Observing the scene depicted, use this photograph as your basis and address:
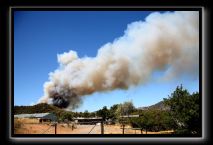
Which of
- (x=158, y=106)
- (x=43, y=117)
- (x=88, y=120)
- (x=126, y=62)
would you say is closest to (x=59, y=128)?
(x=43, y=117)

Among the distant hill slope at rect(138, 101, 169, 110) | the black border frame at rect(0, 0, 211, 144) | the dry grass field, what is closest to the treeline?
the distant hill slope at rect(138, 101, 169, 110)

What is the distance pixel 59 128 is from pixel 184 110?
1969 millimetres

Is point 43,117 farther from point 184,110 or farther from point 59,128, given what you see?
point 184,110

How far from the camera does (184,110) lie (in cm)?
582

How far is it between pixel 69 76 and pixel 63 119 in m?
0.65

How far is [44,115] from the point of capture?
546cm

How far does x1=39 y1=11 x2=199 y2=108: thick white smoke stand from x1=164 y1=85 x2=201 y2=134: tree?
337 mm

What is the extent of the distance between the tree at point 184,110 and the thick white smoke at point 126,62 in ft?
1.11

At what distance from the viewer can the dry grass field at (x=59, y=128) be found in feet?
16.9

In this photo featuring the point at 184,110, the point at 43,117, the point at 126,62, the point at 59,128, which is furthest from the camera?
the point at 184,110

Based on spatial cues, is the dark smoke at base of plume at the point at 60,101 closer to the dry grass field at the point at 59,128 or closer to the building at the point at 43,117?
the building at the point at 43,117

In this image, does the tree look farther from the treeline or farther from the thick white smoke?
the thick white smoke
